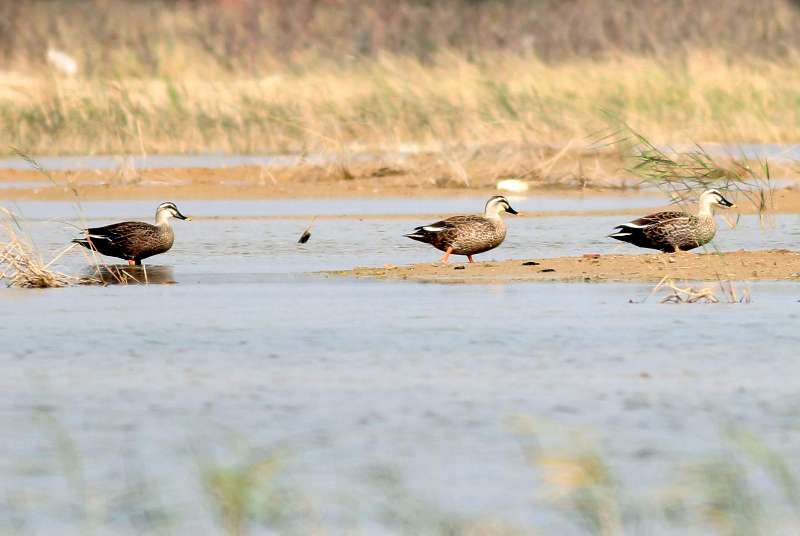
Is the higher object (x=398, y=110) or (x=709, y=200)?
(x=398, y=110)

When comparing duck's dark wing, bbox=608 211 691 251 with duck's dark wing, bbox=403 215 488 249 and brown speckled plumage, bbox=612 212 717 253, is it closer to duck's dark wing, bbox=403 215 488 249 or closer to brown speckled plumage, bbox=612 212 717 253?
brown speckled plumage, bbox=612 212 717 253

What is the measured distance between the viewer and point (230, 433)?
8.14 m

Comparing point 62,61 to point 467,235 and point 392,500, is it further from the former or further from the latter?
point 392,500

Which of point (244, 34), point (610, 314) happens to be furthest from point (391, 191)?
point (244, 34)

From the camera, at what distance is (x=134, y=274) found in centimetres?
1580

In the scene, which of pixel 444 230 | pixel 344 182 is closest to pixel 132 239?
pixel 444 230

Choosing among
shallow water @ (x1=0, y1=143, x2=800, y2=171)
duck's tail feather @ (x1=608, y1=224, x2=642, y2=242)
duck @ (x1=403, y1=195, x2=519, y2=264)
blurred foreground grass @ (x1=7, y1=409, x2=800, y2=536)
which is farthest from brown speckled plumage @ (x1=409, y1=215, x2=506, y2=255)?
shallow water @ (x1=0, y1=143, x2=800, y2=171)

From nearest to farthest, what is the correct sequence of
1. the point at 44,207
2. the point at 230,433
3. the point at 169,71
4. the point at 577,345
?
the point at 230,433, the point at 577,345, the point at 44,207, the point at 169,71

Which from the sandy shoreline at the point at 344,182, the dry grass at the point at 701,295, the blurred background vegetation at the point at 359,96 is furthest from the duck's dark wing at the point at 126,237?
the blurred background vegetation at the point at 359,96

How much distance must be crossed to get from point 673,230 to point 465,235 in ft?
5.57

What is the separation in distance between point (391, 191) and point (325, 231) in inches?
240

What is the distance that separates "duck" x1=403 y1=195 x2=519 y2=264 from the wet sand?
27cm

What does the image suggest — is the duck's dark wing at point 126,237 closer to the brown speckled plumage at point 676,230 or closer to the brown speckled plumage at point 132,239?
the brown speckled plumage at point 132,239

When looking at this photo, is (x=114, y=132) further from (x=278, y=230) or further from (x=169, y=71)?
(x=278, y=230)
